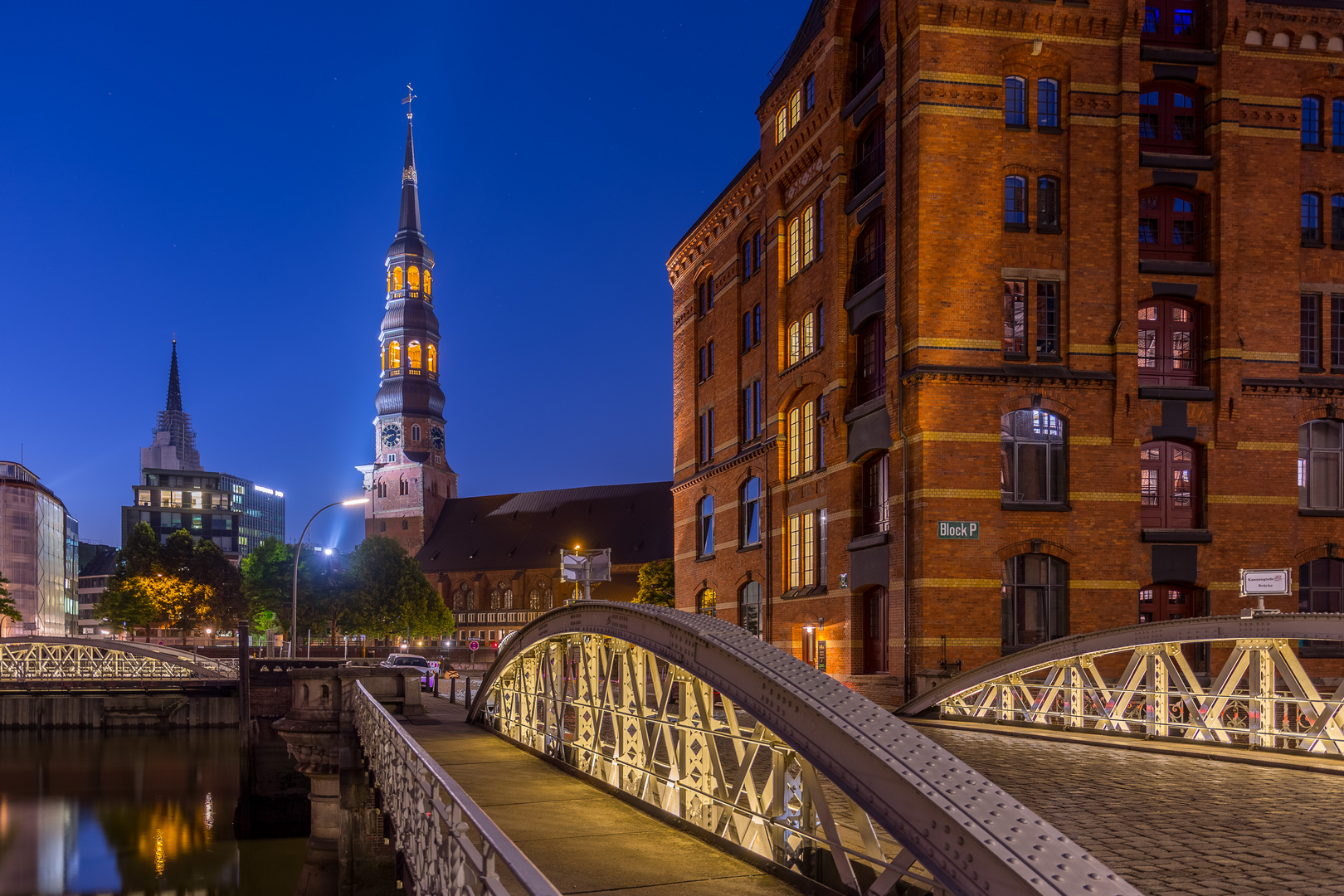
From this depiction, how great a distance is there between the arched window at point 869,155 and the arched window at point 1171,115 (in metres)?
6.03

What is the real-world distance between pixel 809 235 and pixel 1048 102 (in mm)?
7838

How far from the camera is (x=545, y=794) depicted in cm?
1117

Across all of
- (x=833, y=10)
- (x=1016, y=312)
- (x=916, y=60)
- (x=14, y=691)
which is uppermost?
(x=833, y=10)

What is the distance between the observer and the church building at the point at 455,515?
106000 millimetres

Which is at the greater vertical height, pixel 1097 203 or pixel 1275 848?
pixel 1097 203

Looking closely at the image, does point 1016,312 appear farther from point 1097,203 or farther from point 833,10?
point 833,10

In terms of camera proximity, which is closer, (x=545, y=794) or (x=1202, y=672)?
(x=545, y=794)

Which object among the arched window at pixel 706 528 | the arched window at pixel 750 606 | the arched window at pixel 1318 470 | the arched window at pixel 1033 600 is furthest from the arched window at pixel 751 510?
the arched window at pixel 1318 470

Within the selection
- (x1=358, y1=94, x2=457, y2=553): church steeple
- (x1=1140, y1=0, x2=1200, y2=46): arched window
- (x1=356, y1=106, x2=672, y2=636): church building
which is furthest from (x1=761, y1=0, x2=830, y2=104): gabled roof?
(x1=358, y1=94, x2=457, y2=553): church steeple

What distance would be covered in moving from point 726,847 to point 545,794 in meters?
3.57

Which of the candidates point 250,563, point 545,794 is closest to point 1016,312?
point 545,794

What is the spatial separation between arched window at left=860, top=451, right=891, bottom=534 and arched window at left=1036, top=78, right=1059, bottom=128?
8.52 meters

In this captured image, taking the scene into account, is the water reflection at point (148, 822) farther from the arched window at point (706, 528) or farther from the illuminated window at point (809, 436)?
the illuminated window at point (809, 436)

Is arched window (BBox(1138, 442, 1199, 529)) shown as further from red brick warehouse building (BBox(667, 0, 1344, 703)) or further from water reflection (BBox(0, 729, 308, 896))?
water reflection (BBox(0, 729, 308, 896))
